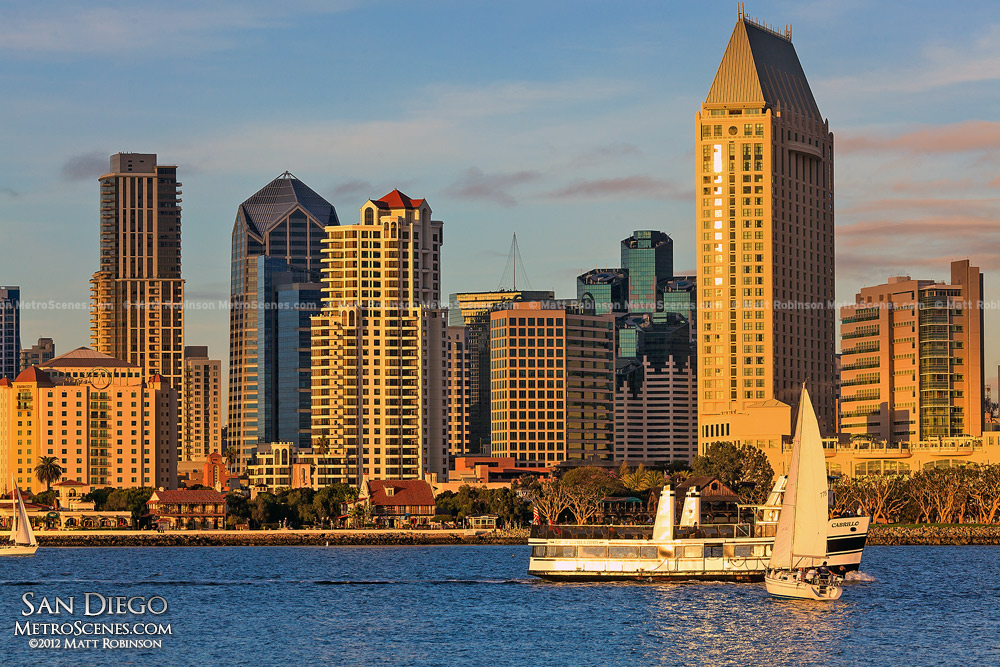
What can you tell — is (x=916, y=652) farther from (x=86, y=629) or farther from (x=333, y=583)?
(x=333, y=583)

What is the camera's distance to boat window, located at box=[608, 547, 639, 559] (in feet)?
530

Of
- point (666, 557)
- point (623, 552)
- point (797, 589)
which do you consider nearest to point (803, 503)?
point (797, 589)

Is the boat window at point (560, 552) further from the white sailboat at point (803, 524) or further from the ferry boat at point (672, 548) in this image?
the white sailboat at point (803, 524)

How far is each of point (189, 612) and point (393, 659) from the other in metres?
37.6

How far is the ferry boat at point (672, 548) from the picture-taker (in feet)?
518

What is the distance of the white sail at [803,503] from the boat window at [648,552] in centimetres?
1883

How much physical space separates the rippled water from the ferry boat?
207 cm

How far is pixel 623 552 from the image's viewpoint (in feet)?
532

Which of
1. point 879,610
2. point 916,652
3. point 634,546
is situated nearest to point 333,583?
point 634,546

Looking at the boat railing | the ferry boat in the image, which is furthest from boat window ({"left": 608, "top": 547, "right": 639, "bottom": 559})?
the boat railing

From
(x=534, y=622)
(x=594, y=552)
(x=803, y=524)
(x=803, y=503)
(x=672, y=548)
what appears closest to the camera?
(x=534, y=622)

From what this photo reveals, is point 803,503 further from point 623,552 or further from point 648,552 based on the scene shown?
point 623,552

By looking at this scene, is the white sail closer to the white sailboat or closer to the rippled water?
the white sailboat

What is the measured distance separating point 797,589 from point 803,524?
18.9 feet
